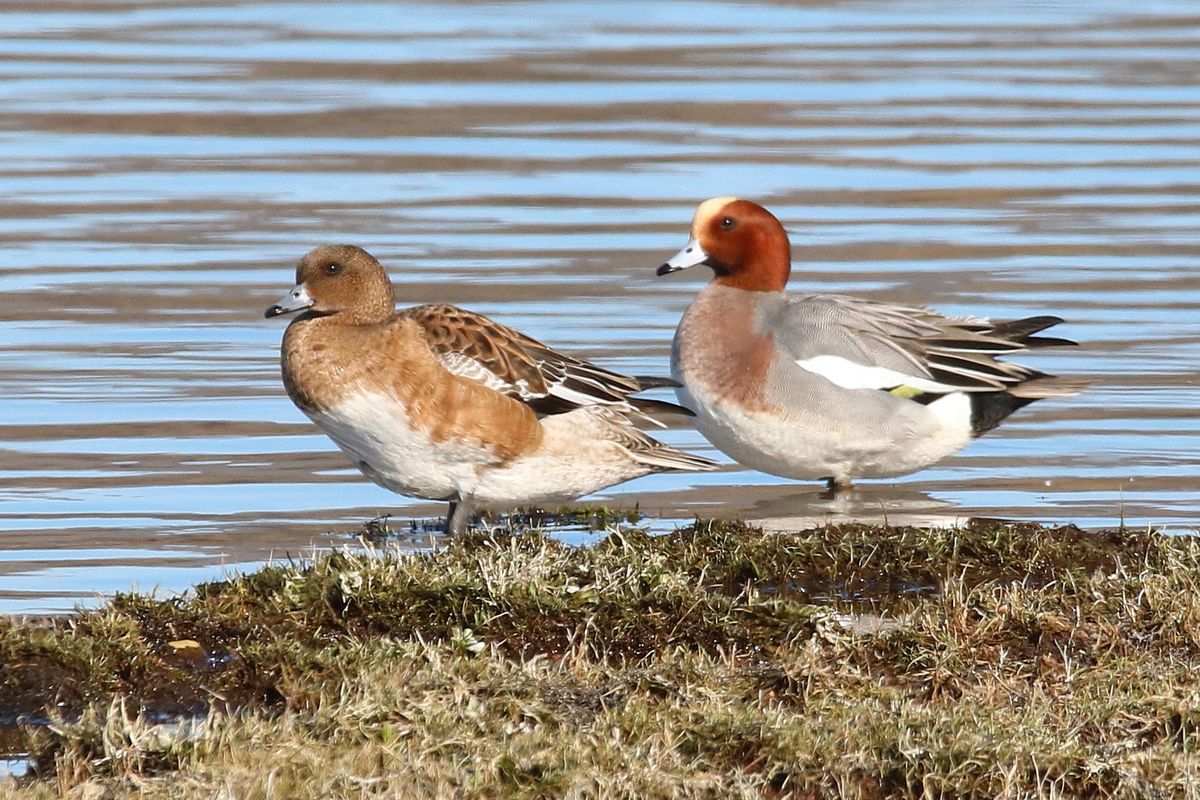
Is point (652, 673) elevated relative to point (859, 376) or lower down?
lower down

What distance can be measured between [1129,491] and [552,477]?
2.51 m

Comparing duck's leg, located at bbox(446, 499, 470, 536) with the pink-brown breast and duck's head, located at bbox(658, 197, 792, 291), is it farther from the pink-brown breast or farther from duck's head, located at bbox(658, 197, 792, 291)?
duck's head, located at bbox(658, 197, 792, 291)

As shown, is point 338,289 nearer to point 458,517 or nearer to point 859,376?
point 458,517

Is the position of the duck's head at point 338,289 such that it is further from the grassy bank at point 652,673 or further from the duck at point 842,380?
the duck at point 842,380

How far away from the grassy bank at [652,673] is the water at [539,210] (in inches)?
38.5

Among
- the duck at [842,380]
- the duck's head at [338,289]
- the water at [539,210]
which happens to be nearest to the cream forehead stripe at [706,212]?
the duck at [842,380]

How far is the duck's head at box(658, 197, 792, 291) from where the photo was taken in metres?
8.59

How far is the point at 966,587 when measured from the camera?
18.9ft

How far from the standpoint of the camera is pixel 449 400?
266 inches

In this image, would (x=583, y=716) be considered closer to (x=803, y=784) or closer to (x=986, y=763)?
(x=803, y=784)

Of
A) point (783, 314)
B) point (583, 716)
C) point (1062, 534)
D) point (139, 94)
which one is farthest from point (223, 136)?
point (583, 716)

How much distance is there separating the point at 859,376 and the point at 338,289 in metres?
2.10

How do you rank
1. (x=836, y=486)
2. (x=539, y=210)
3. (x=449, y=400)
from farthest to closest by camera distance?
(x=539, y=210) < (x=836, y=486) < (x=449, y=400)

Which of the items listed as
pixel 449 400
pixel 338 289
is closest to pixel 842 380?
pixel 449 400
